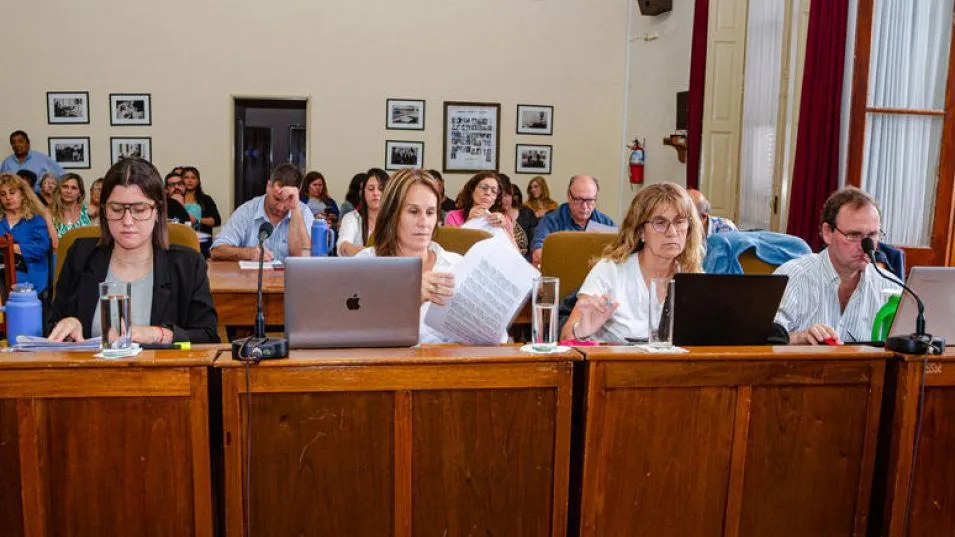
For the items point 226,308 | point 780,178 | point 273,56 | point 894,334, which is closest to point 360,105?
point 273,56

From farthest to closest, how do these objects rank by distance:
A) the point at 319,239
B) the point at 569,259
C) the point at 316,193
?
the point at 316,193, the point at 319,239, the point at 569,259

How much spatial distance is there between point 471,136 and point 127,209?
7.09m

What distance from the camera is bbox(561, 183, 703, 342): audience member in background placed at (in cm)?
265

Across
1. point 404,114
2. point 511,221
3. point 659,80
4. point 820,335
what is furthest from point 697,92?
point 820,335

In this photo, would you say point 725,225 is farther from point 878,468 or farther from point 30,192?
point 30,192

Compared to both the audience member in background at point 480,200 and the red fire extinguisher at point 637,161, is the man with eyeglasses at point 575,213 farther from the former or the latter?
the red fire extinguisher at point 637,161

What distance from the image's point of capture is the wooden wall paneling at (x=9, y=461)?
172 cm

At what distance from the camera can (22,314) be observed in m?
2.19

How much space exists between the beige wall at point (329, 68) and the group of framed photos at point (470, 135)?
0.08 meters

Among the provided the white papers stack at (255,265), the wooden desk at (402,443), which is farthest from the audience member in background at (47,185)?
the wooden desk at (402,443)


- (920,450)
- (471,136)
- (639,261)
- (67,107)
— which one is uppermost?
(67,107)

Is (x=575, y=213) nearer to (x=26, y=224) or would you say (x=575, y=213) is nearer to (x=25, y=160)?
(x=26, y=224)

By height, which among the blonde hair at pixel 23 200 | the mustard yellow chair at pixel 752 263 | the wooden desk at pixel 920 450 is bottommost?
the wooden desk at pixel 920 450

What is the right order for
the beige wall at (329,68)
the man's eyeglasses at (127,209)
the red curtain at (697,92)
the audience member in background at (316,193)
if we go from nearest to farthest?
the man's eyeglasses at (127,209) → the red curtain at (697,92) → the audience member in background at (316,193) → the beige wall at (329,68)
